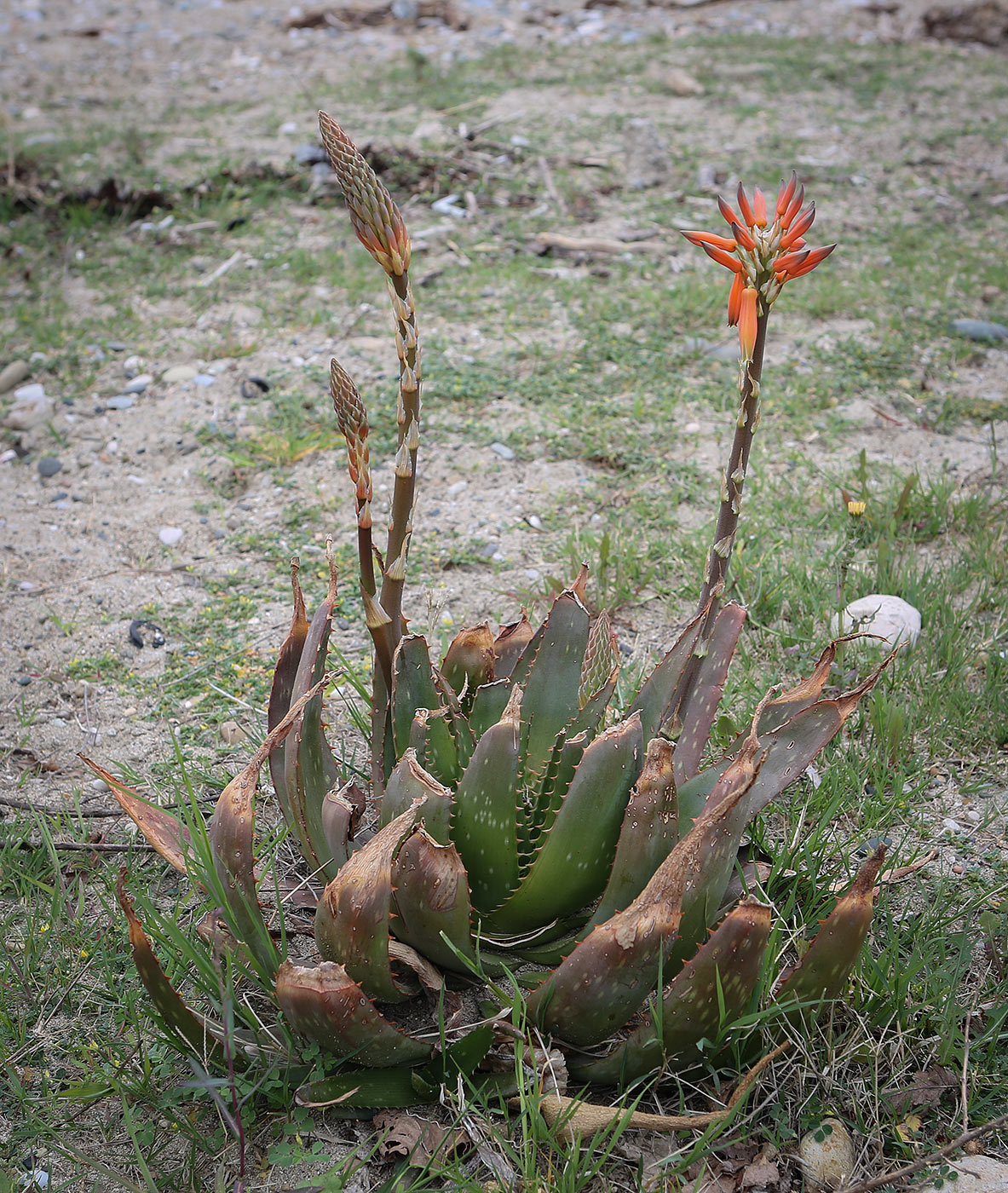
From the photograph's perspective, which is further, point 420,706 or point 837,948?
point 420,706

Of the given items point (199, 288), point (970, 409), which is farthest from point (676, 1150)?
point (199, 288)

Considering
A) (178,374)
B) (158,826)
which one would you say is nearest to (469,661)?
(158,826)

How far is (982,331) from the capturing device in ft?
16.1

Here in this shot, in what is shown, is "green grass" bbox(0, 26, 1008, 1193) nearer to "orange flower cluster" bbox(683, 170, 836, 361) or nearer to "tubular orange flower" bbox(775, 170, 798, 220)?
"orange flower cluster" bbox(683, 170, 836, 361)

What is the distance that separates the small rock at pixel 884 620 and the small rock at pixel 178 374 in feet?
10.5

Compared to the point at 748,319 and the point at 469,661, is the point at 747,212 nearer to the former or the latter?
the point at 748,319

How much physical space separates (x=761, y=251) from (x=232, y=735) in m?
2.01

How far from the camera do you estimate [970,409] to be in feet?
14.4

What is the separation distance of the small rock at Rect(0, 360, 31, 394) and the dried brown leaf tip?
369 cm

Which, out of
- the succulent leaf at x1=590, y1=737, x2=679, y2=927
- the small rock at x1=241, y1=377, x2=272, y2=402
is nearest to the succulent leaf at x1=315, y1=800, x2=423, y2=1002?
the succulent leaf at x1=590, y1=737, x2=679, y2=927

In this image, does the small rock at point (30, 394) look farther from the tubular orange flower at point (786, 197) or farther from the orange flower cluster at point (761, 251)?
the tubular orange flower at point (786, 197)

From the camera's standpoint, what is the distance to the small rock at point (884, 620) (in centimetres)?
306

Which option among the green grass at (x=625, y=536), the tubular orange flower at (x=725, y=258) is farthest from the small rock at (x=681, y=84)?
Answer: the tubular orange flower at (x=725, y=258)

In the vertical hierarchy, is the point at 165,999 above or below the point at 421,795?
below
